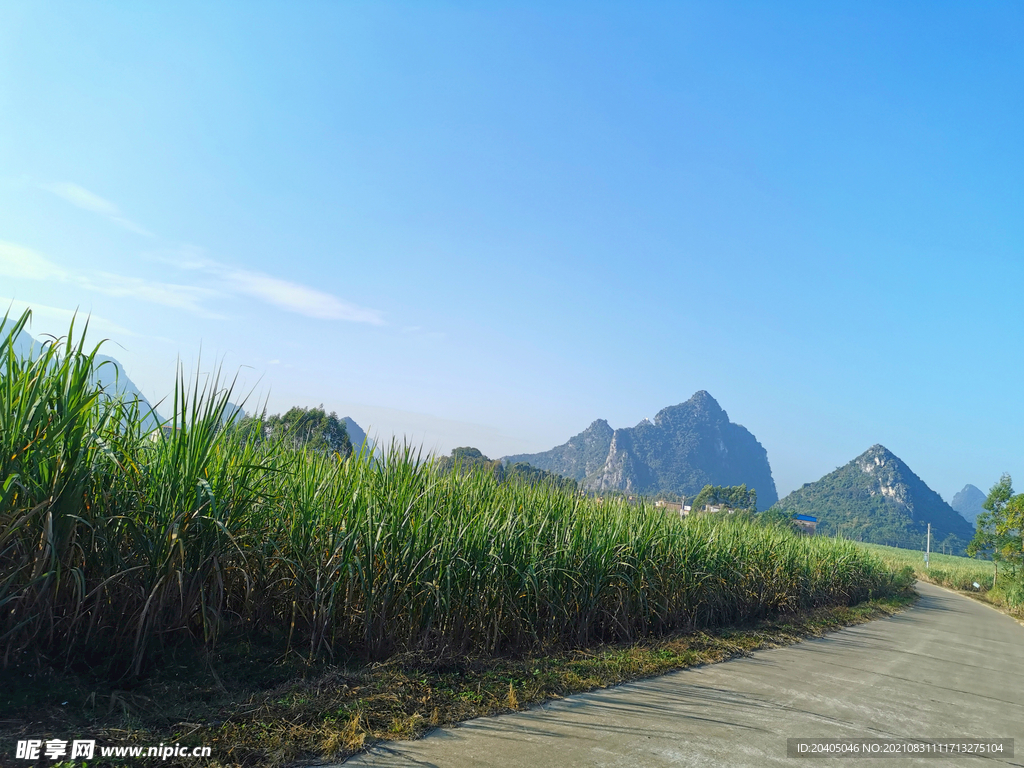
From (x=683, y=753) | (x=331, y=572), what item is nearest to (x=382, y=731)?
(x=331, y=572)

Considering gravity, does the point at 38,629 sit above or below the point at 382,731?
above

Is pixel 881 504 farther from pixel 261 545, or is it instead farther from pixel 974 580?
pixel 261 545

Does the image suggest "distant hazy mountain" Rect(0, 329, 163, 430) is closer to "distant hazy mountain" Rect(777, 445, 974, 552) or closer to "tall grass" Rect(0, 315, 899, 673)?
"tall grass" Rect(0, 315, 899, 673)

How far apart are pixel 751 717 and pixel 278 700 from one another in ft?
10.2

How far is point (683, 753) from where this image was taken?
3.26 m

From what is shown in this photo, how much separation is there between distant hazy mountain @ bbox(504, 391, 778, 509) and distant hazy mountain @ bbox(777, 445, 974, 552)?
711 inches

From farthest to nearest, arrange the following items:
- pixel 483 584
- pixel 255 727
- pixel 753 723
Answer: pixel 483 584
pixel 753 723
pixel 255 727

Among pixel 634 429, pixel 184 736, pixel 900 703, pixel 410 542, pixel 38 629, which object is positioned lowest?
pixel 900 703

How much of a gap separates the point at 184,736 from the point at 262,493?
1581 millimetres

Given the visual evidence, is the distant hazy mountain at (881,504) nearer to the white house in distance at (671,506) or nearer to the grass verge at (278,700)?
the white house in distance at (671,506)

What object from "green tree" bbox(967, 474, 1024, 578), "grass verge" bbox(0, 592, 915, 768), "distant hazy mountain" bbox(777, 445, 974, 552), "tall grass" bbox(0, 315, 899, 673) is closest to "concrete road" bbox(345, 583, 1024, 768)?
"grass verge" bbox(0, 592, 915, 768)

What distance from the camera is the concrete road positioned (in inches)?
121

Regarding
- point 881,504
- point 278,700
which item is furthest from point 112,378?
point 881,504

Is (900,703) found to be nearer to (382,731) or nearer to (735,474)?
(382,731)
